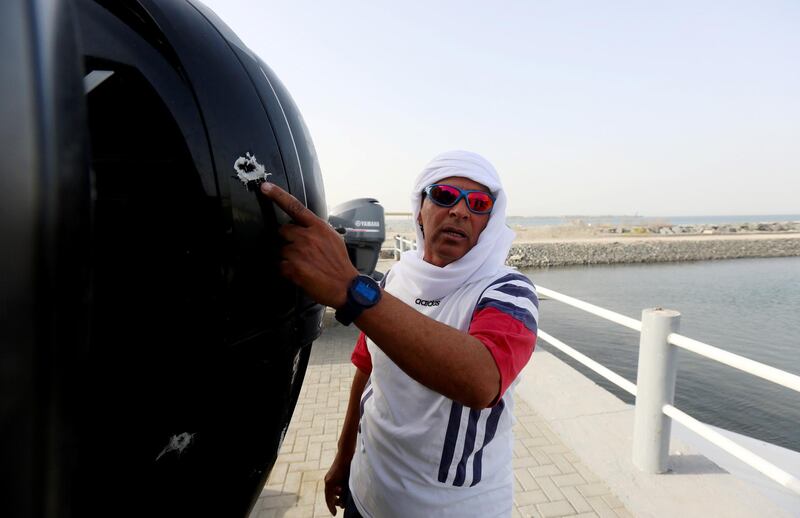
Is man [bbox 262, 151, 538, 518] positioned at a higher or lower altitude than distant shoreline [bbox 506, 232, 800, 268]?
higher

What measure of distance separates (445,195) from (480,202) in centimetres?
13

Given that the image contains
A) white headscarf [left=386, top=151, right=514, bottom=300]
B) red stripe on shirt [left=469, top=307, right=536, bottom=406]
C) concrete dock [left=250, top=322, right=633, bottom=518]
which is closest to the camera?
red stripe on shirt [left=469, top=307, right=536, bottom=406]

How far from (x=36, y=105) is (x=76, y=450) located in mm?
453

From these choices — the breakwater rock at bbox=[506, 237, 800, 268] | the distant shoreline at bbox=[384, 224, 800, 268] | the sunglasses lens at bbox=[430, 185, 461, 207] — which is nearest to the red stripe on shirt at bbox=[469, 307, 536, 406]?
the sunglasses lens at bbox=[430, 185, 461, 207]

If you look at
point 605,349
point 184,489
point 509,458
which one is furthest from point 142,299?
point 605,349

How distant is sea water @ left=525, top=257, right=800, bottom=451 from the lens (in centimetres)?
745

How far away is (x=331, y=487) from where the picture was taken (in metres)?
1.87

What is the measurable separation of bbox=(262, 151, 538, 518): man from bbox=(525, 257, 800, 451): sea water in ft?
25.1

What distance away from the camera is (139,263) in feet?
2.74

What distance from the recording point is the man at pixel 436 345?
0.93 meters

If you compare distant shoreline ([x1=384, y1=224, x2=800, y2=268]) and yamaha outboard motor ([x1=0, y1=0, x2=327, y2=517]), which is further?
distant shoreline ([x1=384, y1=224, x2=800, y2=268])

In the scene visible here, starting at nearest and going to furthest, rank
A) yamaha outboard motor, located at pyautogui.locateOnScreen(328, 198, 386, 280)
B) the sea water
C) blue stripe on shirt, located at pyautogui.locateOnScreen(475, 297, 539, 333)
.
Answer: blue stripe on shirt, located at pyautogui.locateOnScreen(475, 297, 539, 333)
yamaha outboard motor, located at pyautogui.locateOnScreen(328, 198, 386, 280)
the sea water

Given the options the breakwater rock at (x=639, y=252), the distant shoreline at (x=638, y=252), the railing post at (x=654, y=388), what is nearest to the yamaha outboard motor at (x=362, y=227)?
the railing post at (x=654, y=388)

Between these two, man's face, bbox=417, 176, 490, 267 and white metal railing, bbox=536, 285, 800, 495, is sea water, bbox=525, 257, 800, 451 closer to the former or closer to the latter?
white metal railing, bbox=536, 285, 800, 495
